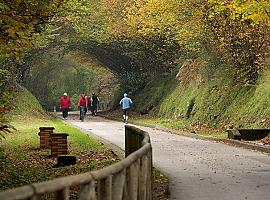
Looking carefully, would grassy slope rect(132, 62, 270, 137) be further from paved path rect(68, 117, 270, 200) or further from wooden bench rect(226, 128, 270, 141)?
paved path rect(68, 117, 270, 200)

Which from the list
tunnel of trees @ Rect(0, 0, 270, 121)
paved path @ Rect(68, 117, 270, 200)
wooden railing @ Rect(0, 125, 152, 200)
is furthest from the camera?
tunnel of trees @ Rect(0, 0, 270, 121)

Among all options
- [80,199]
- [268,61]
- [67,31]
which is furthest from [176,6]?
[80,199]

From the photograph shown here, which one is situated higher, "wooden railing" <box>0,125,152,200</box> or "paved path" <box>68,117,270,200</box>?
"wooden railing" <box>0,125,152,200</box>

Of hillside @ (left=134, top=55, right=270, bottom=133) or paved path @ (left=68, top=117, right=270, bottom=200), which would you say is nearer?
paved path @ (left=68, top=117, right=270, bottom=200)

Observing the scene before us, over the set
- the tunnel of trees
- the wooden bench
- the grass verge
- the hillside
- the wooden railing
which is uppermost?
the tunnel of trees

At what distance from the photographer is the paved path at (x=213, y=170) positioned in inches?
379

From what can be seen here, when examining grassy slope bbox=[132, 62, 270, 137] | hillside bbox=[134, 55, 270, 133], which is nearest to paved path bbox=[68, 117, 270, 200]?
grassy slope bbox=[132, 62, 270, 137]

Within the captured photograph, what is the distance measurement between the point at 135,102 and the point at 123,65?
16.5 feet

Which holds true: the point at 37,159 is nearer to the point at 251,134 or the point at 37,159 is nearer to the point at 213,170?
the point at 213,170

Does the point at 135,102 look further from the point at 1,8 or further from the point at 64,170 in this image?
the point at 1,8

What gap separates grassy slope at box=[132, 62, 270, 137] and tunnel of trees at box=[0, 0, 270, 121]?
3.62 ft

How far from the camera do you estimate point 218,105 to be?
92.2 feet

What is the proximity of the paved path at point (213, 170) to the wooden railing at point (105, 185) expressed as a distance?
2.60 m

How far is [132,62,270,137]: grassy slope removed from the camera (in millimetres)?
23156
